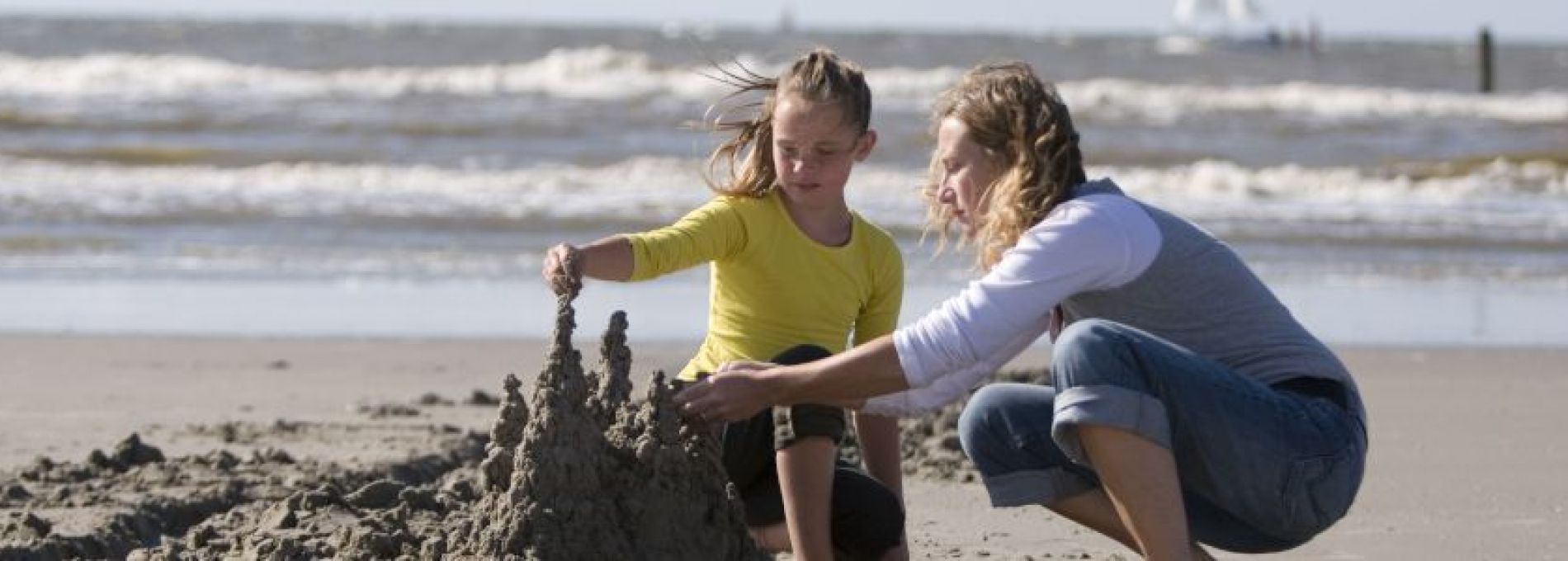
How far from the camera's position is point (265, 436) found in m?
6.32

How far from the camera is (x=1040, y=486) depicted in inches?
152

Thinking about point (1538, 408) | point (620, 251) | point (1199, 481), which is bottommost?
point (1538, 408)

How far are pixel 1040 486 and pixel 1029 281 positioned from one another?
52 cm

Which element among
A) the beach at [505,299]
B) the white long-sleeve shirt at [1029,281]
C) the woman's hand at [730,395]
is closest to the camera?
the white long-sleeve shirt at [1029,281]

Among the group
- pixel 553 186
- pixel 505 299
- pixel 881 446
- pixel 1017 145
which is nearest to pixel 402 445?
pixel 881 446

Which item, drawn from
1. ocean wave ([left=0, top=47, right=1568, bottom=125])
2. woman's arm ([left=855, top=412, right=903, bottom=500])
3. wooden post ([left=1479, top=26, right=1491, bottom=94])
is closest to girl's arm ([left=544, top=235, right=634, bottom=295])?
woman's arm ([left=855, top=412, right=903, bottom=500])

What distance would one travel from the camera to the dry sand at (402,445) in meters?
4.94

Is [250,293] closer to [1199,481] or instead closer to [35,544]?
[35,544]

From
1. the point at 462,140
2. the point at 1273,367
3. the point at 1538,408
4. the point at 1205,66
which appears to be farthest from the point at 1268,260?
the point at 1205,66

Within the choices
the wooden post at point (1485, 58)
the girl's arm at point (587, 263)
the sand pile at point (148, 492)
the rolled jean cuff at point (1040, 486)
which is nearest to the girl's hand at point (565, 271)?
the girl's arm at point (587, 263)

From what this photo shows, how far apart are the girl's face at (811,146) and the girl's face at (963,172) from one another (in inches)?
10.6

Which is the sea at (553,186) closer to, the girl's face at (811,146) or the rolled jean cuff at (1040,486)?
the girl's face at (811,146)

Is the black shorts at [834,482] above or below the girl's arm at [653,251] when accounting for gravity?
below

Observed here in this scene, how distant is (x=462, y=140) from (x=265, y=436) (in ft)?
47.0
